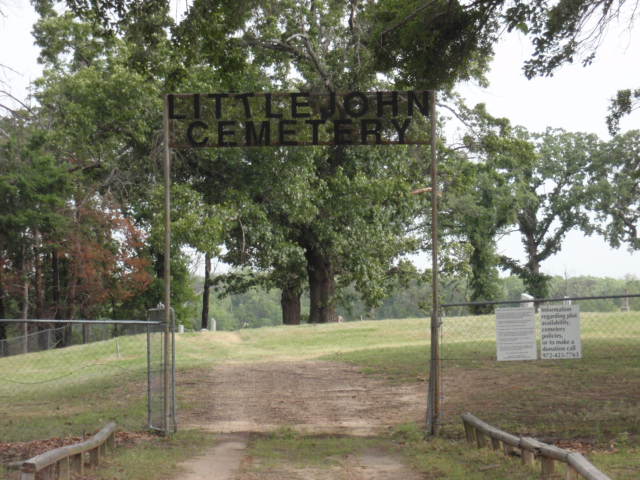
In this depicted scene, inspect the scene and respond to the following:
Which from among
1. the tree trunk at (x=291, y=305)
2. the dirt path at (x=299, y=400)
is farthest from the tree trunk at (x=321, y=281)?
the dirt path at (x=299, y=400)

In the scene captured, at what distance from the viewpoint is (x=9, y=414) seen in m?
15.5

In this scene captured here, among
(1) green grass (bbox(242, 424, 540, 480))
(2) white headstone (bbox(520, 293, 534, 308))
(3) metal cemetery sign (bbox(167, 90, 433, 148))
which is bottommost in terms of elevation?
(1) green grass (bbox(242, 424, 540, 480))

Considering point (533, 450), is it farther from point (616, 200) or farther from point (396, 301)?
point (396, 301)

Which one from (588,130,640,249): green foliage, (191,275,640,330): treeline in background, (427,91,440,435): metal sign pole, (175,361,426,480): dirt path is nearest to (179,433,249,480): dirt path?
(175,361,426,480): dirt path

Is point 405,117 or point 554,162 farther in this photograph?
point 554,162

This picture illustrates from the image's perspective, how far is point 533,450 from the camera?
852cm

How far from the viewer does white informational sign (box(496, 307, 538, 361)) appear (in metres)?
11.7

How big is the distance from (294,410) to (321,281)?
22.9 meters

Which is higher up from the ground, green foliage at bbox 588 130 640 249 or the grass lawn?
green foliage at bbox 588 130 640 249

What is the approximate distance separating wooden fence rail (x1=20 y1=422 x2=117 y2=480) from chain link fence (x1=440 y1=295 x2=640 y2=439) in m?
4.79

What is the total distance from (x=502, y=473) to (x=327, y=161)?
26898 millimetres

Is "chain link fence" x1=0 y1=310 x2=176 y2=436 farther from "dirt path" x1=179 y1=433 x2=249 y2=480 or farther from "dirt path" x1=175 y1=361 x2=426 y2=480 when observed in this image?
"dirt path" x1=179 y1=433 x2=249 y2=480

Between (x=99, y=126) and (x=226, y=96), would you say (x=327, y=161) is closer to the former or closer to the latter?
(x=99, y=126)

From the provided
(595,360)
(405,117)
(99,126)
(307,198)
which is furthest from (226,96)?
(99,126)
